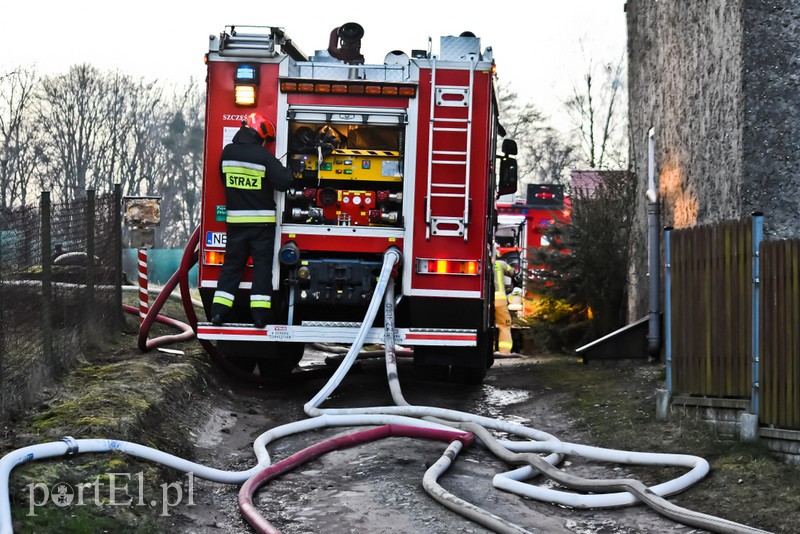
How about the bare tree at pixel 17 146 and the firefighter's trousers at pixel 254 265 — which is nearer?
the firefighter's trousers at pixel 254 265

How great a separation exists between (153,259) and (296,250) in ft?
96.3

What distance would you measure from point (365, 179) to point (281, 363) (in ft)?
8.24

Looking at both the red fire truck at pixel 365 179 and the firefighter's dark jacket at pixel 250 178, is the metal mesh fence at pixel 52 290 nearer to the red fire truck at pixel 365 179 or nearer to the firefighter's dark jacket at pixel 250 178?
the red fire truck at pixel 365 179

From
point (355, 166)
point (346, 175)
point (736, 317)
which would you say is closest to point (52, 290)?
point (346, 175)

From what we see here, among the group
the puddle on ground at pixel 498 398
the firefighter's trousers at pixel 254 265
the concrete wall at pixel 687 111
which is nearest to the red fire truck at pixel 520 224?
the concrete wall at pixel 687 111

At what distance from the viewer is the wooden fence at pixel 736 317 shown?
7.80 metres

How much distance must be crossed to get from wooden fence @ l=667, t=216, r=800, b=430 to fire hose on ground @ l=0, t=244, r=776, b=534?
0.86m

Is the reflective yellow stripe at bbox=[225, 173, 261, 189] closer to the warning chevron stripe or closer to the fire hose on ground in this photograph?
the warning chevron stripe

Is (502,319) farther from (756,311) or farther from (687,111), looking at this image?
(756,311)

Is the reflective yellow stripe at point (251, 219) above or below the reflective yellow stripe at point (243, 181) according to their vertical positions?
below

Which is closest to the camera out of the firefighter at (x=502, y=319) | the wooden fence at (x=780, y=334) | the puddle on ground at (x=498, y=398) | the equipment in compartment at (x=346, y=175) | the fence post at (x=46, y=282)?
the wooden fence at (x=780, y=334)

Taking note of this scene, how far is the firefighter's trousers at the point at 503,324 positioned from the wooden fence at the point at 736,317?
8.92 metres

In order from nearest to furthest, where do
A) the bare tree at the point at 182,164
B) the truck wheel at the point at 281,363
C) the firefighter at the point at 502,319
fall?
1. the truck wheel at the point at 281,363
2. the firefighter at the point at 502,319
3. the bare tree at the point at 182,164

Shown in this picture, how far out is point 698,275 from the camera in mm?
9102
